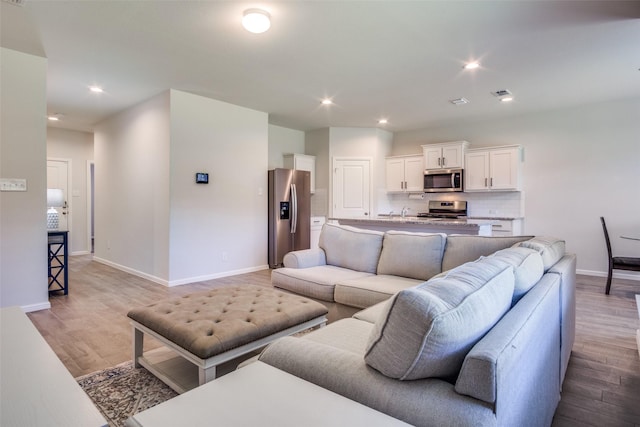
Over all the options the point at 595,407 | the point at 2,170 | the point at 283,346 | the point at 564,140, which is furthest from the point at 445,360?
the point at 564,140

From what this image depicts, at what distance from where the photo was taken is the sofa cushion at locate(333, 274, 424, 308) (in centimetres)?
253

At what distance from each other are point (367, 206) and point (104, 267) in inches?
197

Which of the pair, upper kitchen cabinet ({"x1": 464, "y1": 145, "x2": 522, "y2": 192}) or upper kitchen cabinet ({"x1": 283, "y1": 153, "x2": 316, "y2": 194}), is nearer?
upper kitchen cabinet ({"x1": 464, "y1": 145, "x2": 522, "y2": 192})

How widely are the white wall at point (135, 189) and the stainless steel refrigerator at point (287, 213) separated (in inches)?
69.6

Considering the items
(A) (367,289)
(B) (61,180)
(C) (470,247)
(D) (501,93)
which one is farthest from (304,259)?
(B) (61,180)

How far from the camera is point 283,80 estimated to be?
4.31 metres

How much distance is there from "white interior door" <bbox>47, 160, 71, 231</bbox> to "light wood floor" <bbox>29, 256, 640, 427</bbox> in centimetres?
309

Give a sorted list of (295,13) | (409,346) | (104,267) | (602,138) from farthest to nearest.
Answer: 1. (104,267)
2. (602,138)
3. (295,13)
4. (409,346)

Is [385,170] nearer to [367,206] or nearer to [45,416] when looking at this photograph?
[367,206]

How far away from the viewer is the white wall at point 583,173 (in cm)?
516

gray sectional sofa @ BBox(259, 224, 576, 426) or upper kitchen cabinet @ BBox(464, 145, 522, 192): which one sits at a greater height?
upper kitchen cabinet @ BBox(464, 145, 522, 192)

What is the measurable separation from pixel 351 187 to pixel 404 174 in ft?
3.65

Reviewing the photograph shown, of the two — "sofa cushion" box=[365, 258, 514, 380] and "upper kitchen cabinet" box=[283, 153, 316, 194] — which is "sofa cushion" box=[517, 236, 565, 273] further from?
"upper kitchen cabinet" box=[283, 153, 316, 194]

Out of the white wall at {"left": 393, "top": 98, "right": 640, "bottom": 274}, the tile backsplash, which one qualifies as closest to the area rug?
the tile backsplash
